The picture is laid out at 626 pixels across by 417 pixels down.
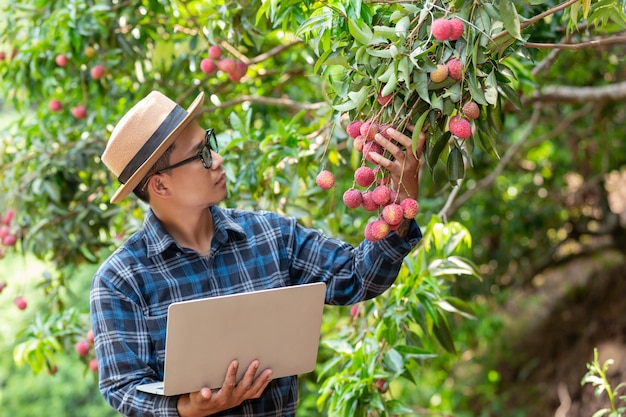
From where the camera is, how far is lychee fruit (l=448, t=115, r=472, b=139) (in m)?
1.40

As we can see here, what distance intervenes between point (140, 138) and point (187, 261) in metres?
0.30

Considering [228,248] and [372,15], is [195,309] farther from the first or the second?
[372,15]

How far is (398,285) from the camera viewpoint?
2.27 metres

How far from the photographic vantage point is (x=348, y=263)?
183 centimetres

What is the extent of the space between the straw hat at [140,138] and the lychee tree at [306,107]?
1.13 feet

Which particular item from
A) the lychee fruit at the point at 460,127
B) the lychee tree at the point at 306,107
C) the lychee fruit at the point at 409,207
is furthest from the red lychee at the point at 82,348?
the lychee fruit at the point at 460,127

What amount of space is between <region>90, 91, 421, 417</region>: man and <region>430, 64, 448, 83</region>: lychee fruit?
390 mm

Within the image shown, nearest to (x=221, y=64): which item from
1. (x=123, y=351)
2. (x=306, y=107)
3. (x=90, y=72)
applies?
(x=306, y=107)

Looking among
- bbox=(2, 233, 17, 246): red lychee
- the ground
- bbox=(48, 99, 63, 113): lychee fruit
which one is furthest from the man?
the ground

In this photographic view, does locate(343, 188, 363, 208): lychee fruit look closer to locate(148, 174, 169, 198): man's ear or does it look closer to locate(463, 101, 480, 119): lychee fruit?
locate(463, 101, 480, 119): lychee fruit

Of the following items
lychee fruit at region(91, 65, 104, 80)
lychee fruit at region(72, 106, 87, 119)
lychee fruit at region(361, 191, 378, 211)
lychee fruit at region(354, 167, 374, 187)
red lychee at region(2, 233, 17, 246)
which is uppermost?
lychee fruit at region(354, 167, 374, 187)

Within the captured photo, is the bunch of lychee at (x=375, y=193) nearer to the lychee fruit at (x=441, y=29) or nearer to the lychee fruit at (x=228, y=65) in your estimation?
the lychee fruit at (x=441, y=29)

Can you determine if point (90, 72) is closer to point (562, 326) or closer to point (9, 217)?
point (9, 217)

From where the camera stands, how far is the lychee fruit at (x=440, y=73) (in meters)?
1.37
